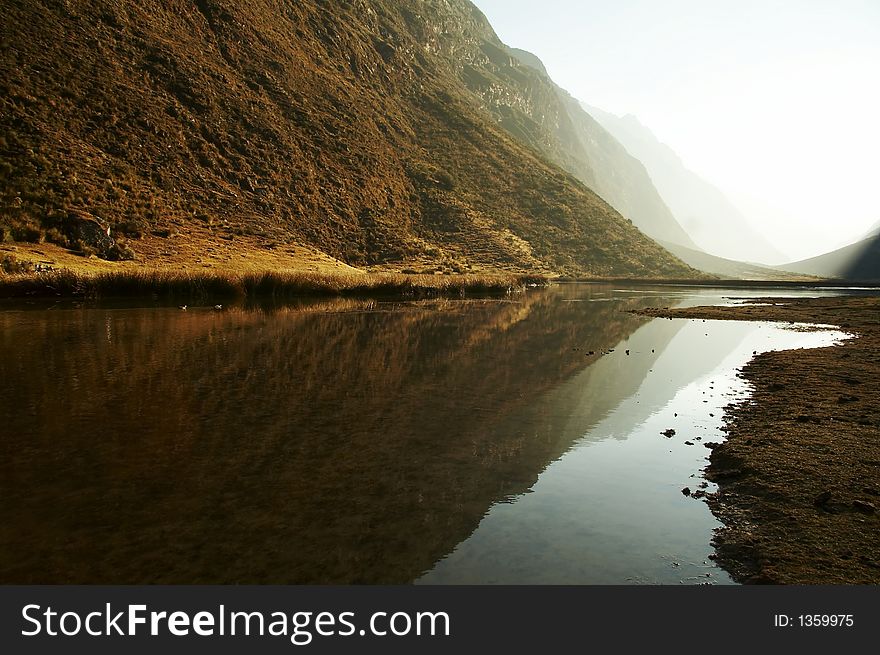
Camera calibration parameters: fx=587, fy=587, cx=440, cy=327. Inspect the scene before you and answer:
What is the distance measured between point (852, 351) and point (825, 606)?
17587 mm

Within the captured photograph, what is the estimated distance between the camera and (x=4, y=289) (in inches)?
1353

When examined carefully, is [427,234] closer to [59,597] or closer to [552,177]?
[552,177]

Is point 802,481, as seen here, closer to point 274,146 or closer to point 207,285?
point 207,285

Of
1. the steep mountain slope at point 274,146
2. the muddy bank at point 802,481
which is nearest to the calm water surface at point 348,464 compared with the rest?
the muddy bank at point 802,481

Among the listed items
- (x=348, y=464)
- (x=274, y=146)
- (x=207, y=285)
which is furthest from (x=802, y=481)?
(x=274, y=146)

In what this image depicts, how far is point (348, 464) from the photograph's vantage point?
8562 millimetres

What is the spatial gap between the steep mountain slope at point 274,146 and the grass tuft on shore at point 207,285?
970cm

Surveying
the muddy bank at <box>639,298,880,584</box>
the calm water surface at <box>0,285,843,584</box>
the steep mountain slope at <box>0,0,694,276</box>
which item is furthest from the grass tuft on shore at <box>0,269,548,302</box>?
the muddy bank at <box>639,298,880,584</box>

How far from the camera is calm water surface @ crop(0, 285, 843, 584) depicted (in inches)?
224

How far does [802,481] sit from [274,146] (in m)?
78.4

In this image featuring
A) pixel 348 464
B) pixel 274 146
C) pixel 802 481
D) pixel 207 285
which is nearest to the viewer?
pixel 802 481

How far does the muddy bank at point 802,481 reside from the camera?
5.70 m

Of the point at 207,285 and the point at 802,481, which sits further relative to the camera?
the point at 207,285

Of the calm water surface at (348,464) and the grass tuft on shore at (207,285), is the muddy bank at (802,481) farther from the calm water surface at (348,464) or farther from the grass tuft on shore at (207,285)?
the grass tuft on shore at (207,285)
